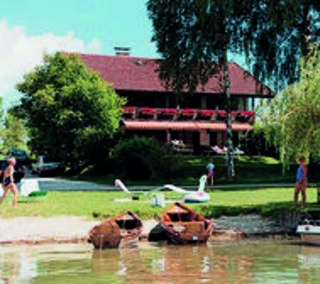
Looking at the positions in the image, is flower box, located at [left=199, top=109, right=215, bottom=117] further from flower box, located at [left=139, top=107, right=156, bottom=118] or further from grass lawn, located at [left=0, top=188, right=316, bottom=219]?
grass lawn, located at [left=0, top=188, right=316, bottom=219]

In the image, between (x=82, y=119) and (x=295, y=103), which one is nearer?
(x=295, y=103)

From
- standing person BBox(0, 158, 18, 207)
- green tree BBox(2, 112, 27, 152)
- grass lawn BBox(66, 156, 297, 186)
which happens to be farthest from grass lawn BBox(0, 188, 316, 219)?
green tree BBox(2, 112, 27, 152)

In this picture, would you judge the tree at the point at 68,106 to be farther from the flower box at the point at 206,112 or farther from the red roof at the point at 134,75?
the flower box at the point at 206,112

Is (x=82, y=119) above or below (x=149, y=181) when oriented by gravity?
above

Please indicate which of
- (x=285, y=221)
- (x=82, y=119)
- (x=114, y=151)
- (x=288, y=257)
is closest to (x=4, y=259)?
(x=288, y=257)

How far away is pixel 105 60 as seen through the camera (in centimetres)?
5538

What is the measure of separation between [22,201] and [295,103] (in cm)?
1097

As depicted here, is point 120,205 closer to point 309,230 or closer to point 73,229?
point 73,229

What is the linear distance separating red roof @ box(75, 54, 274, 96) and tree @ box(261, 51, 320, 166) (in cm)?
3013

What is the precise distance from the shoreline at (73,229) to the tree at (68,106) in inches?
833

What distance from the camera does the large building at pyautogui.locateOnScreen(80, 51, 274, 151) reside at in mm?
49594

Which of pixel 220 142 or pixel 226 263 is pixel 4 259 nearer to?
pixel 226 263

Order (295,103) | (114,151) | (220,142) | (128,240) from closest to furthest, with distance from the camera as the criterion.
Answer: (128,240) → (295,103) → (114,151) → (220,142)

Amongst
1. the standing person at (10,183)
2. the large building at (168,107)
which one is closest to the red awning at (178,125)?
the large building at (168,107)
